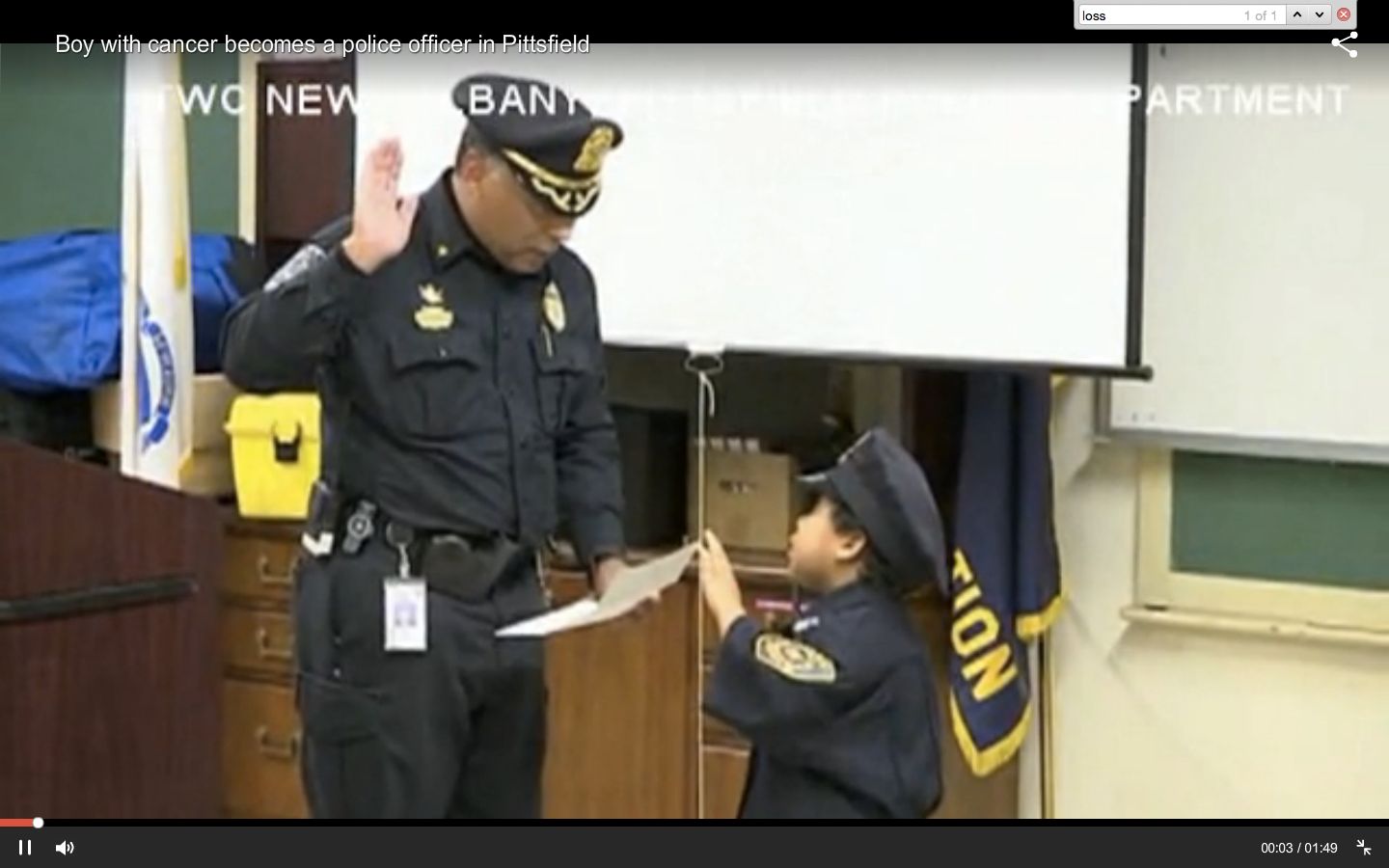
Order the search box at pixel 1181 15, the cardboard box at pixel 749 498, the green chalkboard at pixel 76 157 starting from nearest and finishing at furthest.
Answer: the search box at pixel 1181 15, the cardboard box at pixel 749 498, the green chalkboard at pixel 76 157

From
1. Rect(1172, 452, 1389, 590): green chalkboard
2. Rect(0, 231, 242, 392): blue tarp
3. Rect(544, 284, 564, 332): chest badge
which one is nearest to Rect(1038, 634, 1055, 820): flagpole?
Rect(1172, 452, 1389, 590): green chalkboard

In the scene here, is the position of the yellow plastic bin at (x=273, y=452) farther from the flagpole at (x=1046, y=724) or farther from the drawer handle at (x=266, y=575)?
the flagpole at (x=1046, y=724)

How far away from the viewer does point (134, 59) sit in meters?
2.31

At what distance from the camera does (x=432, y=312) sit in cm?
195

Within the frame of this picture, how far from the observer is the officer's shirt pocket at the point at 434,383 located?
6.34 ft

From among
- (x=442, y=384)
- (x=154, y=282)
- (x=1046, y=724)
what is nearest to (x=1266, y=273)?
(x=1046, y=724)

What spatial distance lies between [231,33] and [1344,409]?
4.50 feet

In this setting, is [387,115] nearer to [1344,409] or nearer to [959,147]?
[959,147]

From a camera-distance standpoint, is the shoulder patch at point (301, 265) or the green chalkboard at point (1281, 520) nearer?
the shoulder patch at point (301, 265)

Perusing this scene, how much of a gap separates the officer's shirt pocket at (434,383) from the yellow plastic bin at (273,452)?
0.85m

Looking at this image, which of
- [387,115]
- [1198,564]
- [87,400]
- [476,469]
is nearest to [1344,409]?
[1198,564]

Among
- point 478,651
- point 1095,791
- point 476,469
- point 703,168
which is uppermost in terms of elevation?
point 703,168

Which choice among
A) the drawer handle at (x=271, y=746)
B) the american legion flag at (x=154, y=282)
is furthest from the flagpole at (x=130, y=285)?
the drawer handle at (x=271, y=746)

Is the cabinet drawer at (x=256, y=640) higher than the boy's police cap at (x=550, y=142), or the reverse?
the boy's police cap at (x=550, y=142)
